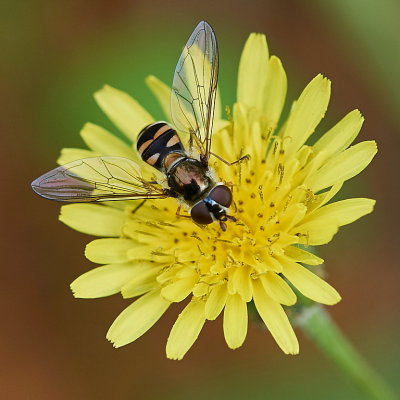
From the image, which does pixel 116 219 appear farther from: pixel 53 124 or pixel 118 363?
pixel 118 363

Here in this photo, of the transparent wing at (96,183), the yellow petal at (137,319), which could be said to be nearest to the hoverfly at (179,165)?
the transparent wing at (96,183)

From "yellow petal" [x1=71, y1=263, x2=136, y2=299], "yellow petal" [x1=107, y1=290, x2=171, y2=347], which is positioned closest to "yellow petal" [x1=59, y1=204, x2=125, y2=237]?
"yellow petal" [x1=71, y1=263, x2=136, y2=299]

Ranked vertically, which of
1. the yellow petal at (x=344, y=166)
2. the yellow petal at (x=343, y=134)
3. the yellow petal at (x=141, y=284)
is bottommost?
the yellow petal at (x=344, y=166)

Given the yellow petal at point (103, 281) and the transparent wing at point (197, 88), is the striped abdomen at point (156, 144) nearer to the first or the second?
the transparent wing at point (197, 88)

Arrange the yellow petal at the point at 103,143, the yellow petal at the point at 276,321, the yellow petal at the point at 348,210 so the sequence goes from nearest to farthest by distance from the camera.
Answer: the yellow petal at the point at 348,210
the yellow petal at the point at 276,321
the yellow petal at the point at 103,143

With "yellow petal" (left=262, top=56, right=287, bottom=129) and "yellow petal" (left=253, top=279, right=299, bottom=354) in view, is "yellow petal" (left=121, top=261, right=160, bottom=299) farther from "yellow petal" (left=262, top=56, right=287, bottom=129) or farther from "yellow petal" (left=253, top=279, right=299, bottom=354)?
"yellow petal" (left=262, top=56, right=287, bottom=129)

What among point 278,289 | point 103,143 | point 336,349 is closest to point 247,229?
point 278,289
